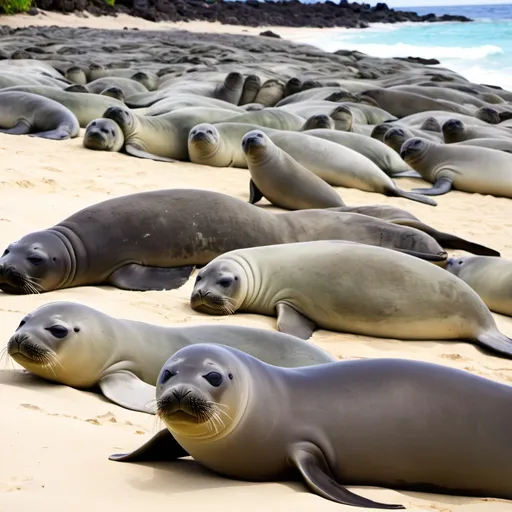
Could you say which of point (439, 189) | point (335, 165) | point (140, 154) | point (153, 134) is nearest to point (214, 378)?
point (335, 165)

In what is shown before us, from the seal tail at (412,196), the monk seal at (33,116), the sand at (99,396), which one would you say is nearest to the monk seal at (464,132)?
the sand at (99,396)

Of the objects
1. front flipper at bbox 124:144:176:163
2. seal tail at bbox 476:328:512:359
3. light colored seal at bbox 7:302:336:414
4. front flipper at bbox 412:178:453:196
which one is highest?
light colored seal at bbox 7:302:336:414

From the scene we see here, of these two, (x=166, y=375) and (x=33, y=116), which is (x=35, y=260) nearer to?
(x=166, y=375)

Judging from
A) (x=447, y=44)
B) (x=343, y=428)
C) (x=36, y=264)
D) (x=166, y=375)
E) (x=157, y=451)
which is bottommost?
(x=447, y=44)

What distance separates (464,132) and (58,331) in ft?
26.3

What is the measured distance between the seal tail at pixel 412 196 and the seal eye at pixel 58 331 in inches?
205

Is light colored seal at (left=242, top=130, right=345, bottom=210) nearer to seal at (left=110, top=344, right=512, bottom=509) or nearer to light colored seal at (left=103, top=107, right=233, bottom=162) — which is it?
light colored seal at (left=103, top=107, right=233, bottom=162)

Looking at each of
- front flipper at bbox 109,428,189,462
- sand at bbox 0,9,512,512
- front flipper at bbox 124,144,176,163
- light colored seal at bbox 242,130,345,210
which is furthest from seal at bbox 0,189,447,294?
front flipper at bbox 124,144,176,163

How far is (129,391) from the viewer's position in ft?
11.2

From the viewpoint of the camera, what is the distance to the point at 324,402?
2680 mm

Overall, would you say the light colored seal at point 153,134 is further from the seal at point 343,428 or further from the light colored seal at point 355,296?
the seal at point 343,428

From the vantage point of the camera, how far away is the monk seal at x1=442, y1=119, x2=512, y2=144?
10.6 meters

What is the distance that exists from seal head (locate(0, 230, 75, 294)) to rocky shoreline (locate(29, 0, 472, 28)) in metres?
34.1

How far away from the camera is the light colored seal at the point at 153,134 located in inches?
356
